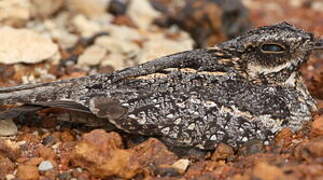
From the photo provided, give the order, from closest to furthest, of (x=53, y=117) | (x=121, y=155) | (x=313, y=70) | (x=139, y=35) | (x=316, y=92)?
(x=121, y=155)
(x=53, y=117)
(x=316, y=92)
(x=313, y=70)
(x=139, y=35)

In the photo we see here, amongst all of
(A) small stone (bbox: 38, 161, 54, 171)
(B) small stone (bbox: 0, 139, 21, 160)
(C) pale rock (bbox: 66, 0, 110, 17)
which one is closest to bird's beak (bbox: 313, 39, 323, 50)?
(A) small stone (bbox: 38, 161, 54, 171)

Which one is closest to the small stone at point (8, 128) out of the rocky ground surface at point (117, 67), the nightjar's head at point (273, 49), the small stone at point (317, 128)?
the rocky ground surface at point (117, 67)

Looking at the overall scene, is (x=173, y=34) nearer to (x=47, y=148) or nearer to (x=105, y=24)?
(x=105, y=24)

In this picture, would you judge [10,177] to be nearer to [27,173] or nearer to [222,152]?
[27,173]

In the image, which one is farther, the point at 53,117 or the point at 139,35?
the point at 139,35

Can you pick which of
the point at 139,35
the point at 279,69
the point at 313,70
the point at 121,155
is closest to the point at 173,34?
the point at 139,35

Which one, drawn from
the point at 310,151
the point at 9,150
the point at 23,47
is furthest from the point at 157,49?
the point at 310,151
